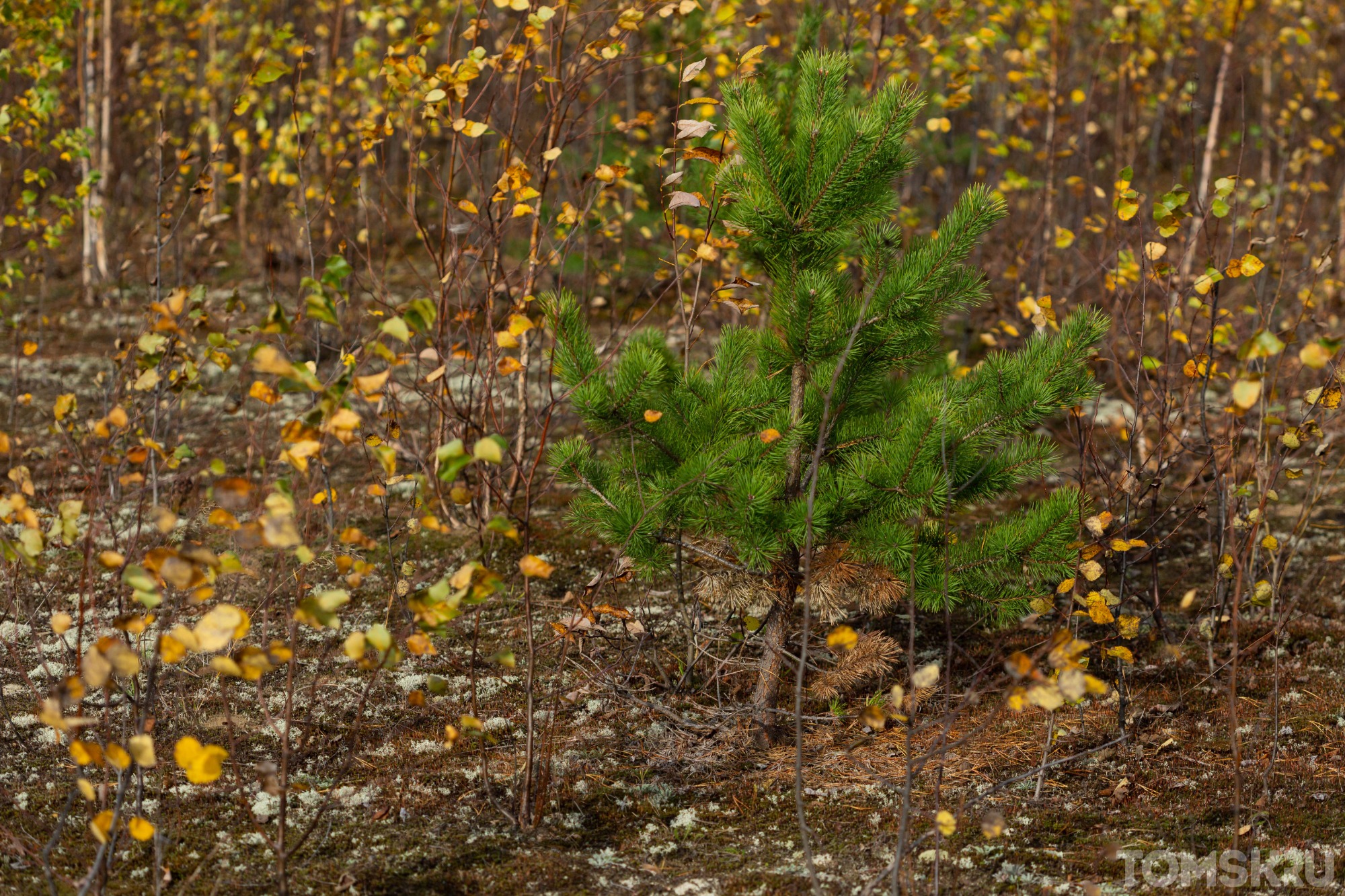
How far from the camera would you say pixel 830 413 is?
321 cm

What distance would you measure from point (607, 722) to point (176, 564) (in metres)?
1.89

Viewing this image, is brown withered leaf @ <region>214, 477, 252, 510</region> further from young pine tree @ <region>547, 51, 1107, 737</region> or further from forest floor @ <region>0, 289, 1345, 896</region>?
young pine tree @ <region>547, 51, 1107, 737</region>

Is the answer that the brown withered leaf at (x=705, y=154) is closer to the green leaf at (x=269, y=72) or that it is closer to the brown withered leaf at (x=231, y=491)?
the green leaf at (x=269, y=72)

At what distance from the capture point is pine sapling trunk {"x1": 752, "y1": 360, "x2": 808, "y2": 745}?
10.7 feet

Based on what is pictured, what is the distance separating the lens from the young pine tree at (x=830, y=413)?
3016 millimetres

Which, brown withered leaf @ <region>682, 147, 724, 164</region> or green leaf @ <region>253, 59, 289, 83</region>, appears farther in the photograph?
green leaf @ <region>253, 59, 289, 83</region>

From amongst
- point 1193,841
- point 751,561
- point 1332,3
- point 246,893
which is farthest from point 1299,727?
point 1332,3

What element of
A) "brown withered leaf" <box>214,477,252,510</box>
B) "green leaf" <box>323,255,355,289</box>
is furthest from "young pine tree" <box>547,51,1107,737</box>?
"brown withered leaf" <box>214,477,252,510</box>

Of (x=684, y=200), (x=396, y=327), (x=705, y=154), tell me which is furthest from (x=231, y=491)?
(x=705, y=154)

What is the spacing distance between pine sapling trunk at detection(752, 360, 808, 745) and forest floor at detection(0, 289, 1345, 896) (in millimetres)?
106

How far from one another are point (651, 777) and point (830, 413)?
1228 mm

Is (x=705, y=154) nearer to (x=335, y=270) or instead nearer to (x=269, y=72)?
(x=335, y=270)

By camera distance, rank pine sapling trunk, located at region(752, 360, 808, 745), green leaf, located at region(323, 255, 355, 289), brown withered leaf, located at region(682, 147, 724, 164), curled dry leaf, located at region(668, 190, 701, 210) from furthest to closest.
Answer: pine sapling trunk, located at region(752, 360, 808, 745) < brown withered leaf, located at region(682, 147, 724, 164) < curled dry leaf, located at region(668, 190, 701, 210) < green leaf, located at region(323, 255, 355, 289)

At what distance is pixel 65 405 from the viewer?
2686 millimetres
